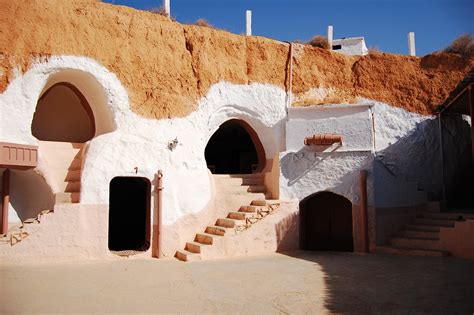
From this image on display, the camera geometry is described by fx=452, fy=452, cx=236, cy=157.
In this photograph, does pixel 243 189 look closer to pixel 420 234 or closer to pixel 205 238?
pixel 205 238

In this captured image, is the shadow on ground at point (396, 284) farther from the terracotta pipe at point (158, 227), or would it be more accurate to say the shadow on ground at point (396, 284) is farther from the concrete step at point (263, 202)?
the terracotta pipe at point (158, 227)

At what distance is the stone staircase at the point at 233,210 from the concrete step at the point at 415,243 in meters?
3.35

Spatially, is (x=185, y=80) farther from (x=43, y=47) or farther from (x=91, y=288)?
(x=91, y=288)

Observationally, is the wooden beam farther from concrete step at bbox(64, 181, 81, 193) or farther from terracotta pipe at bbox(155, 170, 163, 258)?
concrete step at bbox(64, 181, 81, 193)

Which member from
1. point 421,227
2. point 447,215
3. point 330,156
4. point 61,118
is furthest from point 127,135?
point 447,215

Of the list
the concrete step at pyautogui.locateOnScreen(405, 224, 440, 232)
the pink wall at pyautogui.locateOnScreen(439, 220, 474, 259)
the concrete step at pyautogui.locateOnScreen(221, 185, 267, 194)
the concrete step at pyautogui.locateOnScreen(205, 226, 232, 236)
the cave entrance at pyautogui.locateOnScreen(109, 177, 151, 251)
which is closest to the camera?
the pink wall at pyautogui.locateOnScreen(439, 220, 474, 259)

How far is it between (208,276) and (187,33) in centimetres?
732

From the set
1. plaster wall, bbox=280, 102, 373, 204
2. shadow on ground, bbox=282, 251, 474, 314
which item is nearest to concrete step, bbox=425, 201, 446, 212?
plaster wall, bbox=280, 102, 373, 204

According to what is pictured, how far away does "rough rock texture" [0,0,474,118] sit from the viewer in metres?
10.5

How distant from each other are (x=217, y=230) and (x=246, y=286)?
3898 mm

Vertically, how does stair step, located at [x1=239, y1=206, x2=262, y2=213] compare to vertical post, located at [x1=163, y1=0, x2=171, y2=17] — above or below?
below

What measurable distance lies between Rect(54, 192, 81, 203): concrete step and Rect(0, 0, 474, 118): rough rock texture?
2587 millimetres

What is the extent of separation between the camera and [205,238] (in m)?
11.4

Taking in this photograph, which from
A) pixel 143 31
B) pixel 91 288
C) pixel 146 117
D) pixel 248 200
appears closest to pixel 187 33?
pixel 143 31
